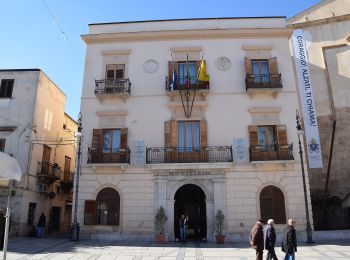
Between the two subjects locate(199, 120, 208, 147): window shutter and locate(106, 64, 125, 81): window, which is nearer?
locate(199, 120, 208, 147): window shutter

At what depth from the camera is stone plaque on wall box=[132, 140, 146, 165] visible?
60.1 feet

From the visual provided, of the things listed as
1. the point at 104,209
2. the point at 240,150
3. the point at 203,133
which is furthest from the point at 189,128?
the point at 104,209

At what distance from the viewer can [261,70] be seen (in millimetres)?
19547

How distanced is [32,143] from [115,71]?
21.7ft

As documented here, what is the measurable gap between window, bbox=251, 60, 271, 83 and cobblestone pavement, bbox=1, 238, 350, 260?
899 centimetres

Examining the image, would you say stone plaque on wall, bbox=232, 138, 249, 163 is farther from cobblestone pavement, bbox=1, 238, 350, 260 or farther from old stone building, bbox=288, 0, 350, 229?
old stone building, bbox=288, 0, 350, 229

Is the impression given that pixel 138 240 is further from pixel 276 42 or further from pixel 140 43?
pixel 276 42

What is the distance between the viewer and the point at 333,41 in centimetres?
2484

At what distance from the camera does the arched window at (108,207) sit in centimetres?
1783

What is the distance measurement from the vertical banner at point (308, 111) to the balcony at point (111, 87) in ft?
35.9

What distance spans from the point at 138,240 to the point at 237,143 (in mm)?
Answer: 7233

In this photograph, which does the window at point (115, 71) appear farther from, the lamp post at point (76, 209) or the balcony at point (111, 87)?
the lamp post at point (76, 209)

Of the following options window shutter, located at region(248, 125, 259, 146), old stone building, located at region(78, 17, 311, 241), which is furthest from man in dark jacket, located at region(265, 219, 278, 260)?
window shutter, located at region(248, 125, 259, 146)

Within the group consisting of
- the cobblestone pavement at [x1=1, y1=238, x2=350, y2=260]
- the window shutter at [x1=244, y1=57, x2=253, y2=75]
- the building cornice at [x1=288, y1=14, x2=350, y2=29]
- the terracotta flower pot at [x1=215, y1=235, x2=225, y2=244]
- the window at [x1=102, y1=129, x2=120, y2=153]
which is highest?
the building cornice at [x1=288, y1=14, x2=350, y2=29]
